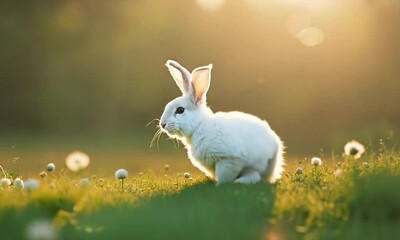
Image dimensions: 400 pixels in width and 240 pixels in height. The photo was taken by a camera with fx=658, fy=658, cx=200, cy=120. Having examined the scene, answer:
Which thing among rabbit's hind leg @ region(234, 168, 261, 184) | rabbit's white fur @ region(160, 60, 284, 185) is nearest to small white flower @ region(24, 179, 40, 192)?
rabbit's white fur @ region(160, 60, 284, 185)

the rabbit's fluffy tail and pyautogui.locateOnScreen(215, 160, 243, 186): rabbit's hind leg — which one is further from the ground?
the rabbit's fluffy tail

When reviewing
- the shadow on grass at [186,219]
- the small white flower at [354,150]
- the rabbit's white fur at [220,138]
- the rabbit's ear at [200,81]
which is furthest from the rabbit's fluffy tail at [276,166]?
the shadow on grass at [186,219]

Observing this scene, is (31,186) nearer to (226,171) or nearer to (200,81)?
(226,171)

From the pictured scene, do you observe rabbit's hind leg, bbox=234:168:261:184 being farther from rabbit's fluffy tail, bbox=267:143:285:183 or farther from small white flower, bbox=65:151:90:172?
small white flower, bbox=65:151:90:172

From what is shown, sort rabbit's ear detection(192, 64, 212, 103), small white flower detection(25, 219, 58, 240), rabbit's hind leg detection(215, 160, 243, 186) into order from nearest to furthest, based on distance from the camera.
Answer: small white flower detection(25, 219, 58, 240) → rabbit's hind leg detection(215, 160, 243, 186) → rabbit's ear detection(192, 64, 212, 103)

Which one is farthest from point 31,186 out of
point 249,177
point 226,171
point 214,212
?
point 249,177

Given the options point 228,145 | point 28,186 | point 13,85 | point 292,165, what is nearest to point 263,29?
point 13,85

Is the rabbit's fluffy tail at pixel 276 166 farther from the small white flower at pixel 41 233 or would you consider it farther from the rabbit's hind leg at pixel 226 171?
the small white flower at pixel 41 233
